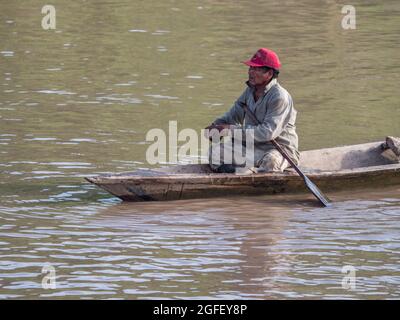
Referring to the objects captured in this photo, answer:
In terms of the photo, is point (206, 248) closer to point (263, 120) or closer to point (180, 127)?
point (263, 120)

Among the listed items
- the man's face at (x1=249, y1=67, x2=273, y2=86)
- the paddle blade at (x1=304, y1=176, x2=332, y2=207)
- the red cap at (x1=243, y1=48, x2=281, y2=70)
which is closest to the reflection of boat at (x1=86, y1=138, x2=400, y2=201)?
the paddle blade at (x1=304, y1=176, x2=332, y2=207)

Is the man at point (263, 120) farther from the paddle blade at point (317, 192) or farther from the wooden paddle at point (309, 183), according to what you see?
the paddle blade at point (317, 192)

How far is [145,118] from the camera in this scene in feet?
38.8

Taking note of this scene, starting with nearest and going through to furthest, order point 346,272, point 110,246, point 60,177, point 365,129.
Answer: point 346,272 → point 110,246 → point 60,177 → point 365,129

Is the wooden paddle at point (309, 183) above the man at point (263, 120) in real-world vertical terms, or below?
below

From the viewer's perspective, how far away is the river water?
23.6ft

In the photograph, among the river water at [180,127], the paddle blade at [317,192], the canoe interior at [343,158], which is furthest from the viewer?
the canoe interior at [343,158]

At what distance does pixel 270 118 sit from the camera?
29.4 feet

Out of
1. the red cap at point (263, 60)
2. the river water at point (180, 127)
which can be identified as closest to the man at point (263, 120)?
the red cap at point (263, 60)

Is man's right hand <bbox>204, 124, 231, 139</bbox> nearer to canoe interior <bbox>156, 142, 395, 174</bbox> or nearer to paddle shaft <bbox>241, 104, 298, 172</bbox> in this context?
paddle shaft <bbox>241, 104, 298, 172</bbox>

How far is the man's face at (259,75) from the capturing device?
351 inches

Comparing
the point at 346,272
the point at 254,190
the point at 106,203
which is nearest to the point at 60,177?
the point at 106,203
